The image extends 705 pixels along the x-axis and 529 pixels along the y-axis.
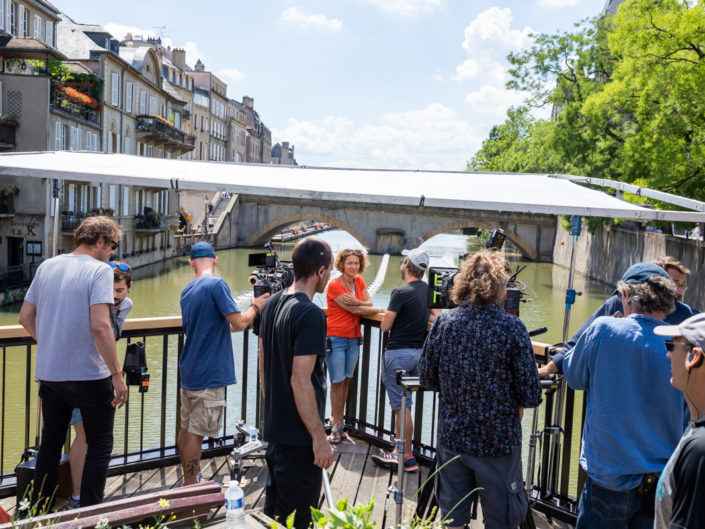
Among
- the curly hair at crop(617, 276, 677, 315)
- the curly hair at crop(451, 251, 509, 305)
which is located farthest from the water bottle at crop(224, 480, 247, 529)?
the curly hair at crop(617, 276, 677, 315)

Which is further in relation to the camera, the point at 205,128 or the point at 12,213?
the point at 205,128

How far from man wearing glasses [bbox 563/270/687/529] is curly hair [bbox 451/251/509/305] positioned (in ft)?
1.35

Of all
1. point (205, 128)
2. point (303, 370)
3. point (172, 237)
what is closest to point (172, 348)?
point (303, 370)

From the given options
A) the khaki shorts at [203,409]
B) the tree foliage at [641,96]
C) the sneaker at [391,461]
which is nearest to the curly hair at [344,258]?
the sneaker at [391,461]

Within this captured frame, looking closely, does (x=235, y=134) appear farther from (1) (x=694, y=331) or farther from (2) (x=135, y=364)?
(1) (x=694, y=331)

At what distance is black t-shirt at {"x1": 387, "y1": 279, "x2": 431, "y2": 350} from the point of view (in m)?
4.36

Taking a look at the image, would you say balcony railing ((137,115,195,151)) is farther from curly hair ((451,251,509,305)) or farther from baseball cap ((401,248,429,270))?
curly hair ((451,251,509,305))

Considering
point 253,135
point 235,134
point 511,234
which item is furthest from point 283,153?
point 511,234

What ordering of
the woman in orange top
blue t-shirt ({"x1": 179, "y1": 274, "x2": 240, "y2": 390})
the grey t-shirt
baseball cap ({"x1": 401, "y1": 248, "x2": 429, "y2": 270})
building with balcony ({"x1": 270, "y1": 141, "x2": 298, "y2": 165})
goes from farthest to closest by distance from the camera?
building with balcony ({"x1": 270, "y1": 141, "x2": 298, "y2": 165}), the woman in orange top, baseball cap ({"x1": 401, "y1": 248, "x2": 429, "y2": 270}), blue t-shirt ({"x1": 179, "y1": 274, "x2": 240, "y2": 390}), the grey t-shirt

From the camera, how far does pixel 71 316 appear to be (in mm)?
3178

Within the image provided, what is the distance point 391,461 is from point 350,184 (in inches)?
71.0

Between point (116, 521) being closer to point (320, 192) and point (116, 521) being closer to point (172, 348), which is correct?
point (320, 192)

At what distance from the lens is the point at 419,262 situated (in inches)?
171

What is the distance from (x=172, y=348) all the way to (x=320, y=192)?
40.3 ft
